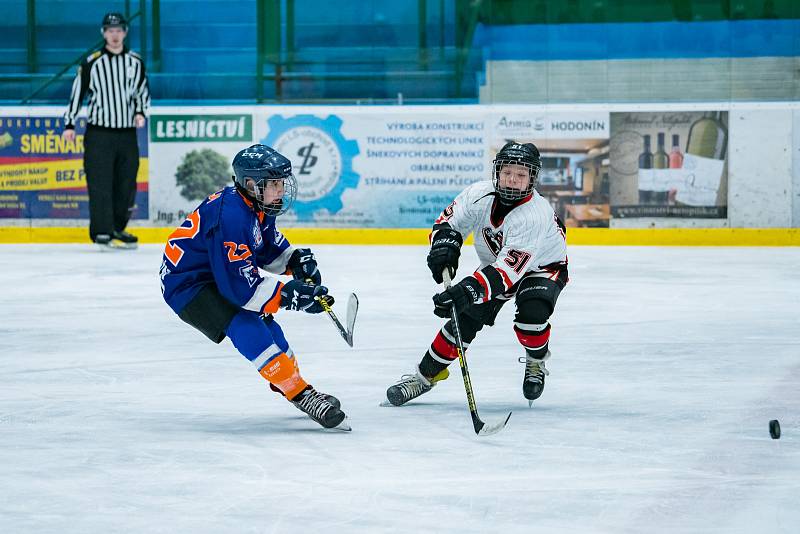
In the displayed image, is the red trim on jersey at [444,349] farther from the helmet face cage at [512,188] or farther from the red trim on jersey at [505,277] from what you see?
the helmet face cage at [512,188]

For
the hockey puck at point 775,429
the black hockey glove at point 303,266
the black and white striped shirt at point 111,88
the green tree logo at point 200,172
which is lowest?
the hockey puck at point 775,429

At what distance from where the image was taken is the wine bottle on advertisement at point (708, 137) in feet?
32.8

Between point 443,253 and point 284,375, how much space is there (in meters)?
0.55

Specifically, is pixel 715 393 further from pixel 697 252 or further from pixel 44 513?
pixel 697 252

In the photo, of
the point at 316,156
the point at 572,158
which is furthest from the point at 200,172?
the point at 572,158

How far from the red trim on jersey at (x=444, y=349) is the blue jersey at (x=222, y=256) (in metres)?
0.60

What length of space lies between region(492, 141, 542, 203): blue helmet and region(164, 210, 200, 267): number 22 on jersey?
0.81m

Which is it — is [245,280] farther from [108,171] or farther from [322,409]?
[108,171]

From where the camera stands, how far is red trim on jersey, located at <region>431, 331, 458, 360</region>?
3.92 metres


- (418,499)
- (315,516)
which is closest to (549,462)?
(418,499)

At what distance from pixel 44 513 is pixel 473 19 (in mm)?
9062

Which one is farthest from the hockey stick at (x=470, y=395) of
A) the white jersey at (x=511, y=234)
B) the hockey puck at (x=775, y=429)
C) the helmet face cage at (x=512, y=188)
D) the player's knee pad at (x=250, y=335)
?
the hockey puck at (x=775, y=429)

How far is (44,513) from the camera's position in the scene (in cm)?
262

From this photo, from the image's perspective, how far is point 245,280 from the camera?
3463 millimetres
